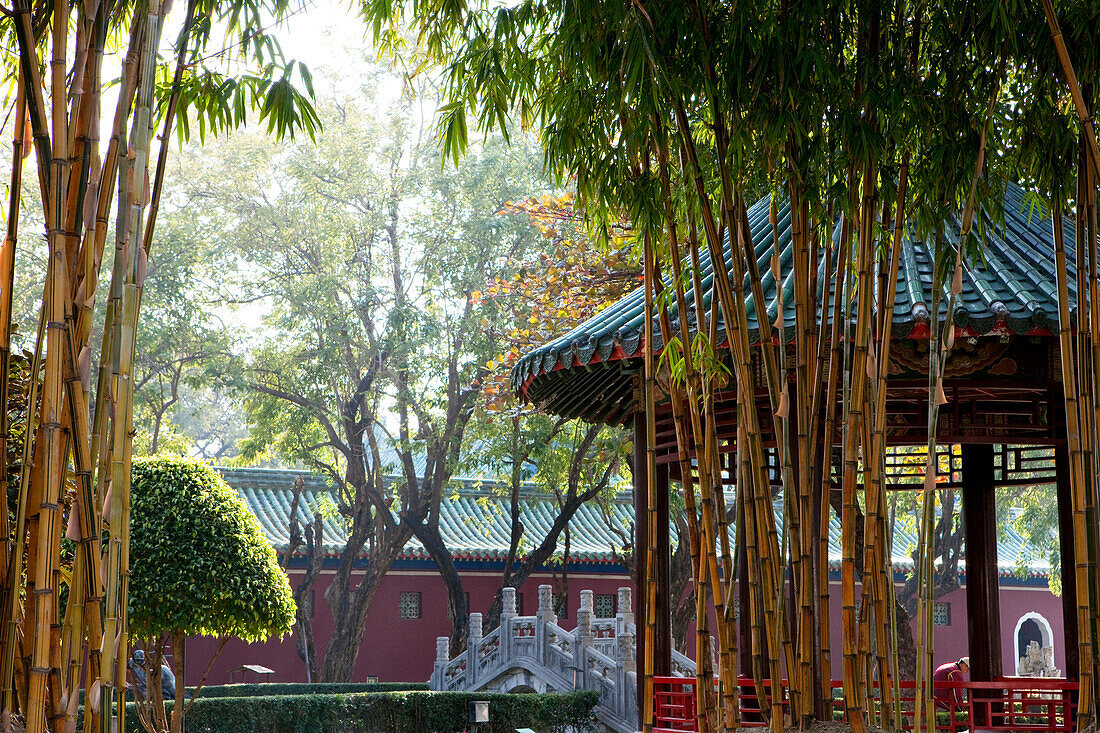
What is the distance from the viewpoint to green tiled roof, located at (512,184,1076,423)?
315cm

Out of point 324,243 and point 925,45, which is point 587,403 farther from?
point 324,243

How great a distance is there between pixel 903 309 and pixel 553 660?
20.6 ft

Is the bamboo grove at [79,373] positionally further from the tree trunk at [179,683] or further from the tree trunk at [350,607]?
the tree trunk at [350,607]

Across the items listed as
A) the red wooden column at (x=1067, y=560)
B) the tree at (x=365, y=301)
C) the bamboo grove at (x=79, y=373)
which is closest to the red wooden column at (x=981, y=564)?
the red wooden column at (x=1067, y=560)

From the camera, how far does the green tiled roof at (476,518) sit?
11.9 meters

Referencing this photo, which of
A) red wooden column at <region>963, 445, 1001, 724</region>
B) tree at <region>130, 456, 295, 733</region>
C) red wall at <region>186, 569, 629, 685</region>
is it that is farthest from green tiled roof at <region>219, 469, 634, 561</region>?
red wooden column at <region>963, 445, 1001, 724</region>

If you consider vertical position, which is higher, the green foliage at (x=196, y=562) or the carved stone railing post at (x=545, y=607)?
the green foliage at (x=196, y=562)

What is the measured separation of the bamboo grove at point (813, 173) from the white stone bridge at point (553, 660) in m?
6.30

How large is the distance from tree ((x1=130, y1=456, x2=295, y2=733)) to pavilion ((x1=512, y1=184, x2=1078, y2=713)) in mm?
1777

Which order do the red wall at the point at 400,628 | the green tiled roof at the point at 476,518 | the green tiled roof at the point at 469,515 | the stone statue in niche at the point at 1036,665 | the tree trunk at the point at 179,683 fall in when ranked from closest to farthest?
the tree trunk at the point at 179,683, the stone statue in niche at the point at 1036,665, the red wall at the point at 400,628, the green tiled roof at the point at 476,518, the green tiled roof at the point at 469,515

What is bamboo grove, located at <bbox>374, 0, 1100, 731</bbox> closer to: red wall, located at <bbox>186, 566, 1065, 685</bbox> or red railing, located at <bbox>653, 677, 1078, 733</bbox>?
red railing, located at <bbox>653, 677, 1078, 733</bbox>

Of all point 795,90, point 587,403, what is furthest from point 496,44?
point 587,403

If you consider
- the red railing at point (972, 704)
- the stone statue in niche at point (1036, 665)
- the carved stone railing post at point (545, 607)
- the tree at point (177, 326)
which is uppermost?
the tree at point (177, 326)

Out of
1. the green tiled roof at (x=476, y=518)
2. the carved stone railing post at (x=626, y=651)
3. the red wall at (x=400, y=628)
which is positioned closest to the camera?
the carved stone railing post at (x=626, y=651)
